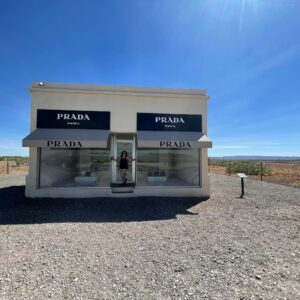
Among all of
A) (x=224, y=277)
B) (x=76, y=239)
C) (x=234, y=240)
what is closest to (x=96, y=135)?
(x=76, y=239)

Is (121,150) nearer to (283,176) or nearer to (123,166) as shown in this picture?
(123,166)

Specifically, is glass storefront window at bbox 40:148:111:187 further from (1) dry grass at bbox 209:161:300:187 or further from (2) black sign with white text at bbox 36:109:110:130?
(1) dry grass at bbox 209:161:300:187

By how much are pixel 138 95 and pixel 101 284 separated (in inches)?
351

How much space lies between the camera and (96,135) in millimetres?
10352

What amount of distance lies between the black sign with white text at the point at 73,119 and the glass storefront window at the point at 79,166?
130 centimetres

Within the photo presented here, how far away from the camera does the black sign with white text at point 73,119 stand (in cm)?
1044

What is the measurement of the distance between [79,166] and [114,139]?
7.39 feet

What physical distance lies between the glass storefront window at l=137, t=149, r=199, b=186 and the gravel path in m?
2.85

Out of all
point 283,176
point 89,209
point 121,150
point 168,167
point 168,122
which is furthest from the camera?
point 283,176

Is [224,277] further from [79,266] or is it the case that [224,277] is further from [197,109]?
[197,109]

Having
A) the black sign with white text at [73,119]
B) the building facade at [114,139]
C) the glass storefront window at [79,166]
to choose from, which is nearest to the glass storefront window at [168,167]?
the building facade at [114,139]

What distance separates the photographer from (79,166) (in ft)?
37.6

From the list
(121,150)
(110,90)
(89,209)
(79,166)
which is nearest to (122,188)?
(121,150)

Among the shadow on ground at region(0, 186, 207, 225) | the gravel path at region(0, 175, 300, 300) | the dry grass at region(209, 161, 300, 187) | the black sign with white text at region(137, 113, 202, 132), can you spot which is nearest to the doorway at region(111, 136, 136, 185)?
the black sign with white text at region(137, 113, 202, 132)
